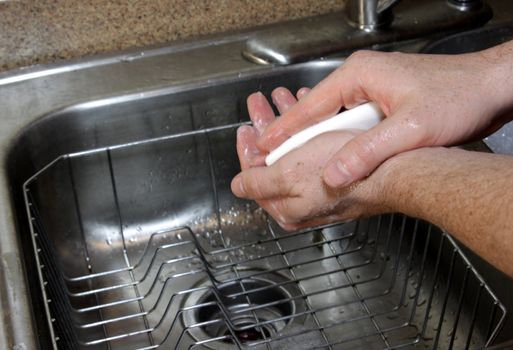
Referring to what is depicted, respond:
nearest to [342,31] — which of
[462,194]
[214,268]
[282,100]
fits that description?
[282,100]

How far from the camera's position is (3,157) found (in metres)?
0.82

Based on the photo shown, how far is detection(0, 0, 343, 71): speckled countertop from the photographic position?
0.93m

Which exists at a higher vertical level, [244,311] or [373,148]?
[373,148]

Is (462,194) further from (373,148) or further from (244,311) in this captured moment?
(244,311)

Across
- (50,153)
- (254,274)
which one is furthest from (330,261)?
(50,153)

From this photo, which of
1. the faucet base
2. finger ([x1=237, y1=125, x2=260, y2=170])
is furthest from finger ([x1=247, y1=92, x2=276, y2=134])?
the faucet base

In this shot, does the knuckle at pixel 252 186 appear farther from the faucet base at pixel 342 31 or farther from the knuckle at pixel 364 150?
the faucet base at pixel 342 31

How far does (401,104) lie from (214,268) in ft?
1.10

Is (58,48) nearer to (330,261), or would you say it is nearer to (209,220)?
(209,220)

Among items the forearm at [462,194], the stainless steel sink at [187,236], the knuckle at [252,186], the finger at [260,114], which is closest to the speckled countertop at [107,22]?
the stainless steel sink at [187,236]

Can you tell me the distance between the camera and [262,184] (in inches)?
27.3

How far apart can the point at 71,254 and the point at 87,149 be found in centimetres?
12

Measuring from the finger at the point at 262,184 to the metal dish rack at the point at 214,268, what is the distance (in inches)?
5.1

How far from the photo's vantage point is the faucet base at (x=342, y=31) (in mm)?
952
